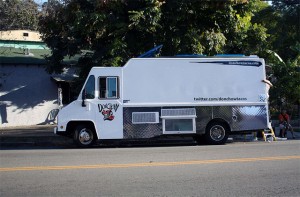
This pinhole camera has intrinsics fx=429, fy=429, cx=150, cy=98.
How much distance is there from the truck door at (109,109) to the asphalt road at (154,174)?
2564mm

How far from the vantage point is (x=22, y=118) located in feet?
79.5

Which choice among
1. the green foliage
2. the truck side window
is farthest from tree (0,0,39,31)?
the truck side window

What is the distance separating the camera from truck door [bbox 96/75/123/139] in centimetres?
1498

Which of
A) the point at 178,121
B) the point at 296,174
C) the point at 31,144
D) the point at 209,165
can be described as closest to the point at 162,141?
the point at 178,121

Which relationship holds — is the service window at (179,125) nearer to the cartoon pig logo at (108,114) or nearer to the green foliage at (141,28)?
the cartoon pig logo at (108,114)

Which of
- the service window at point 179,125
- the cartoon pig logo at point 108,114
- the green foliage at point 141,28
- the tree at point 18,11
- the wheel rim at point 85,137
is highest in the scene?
the tree at point 18,11

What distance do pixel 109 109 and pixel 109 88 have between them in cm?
74

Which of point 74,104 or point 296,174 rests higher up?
point 74,104

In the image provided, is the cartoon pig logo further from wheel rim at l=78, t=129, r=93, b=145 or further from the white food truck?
wheel rim at l=78, t=129, r=93, b=145

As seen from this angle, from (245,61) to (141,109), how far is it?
4.26 meters

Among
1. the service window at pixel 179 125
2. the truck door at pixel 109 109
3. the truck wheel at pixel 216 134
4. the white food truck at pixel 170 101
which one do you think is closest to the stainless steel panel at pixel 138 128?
the white food truck at pixel 170 101

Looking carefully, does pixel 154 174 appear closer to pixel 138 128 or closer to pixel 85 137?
pixel 138 128

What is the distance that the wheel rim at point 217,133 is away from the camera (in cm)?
1555

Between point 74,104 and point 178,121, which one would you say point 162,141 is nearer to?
point 178,121
